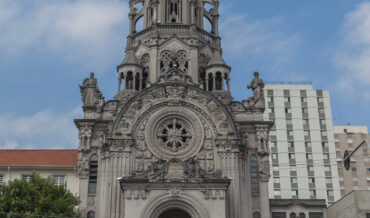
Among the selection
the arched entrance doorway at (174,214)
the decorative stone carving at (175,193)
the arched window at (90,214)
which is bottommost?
the arched entrance doorway at (174,214)

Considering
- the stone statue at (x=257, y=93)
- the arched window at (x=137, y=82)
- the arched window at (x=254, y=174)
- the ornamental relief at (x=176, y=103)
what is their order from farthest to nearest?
1. the arched window at (x=137, y=82)
2. the stone statue at (x=257, y=93)
3. the arched window at (x=254, y=174)
4. the ornamental relief at (x=176, y=103)

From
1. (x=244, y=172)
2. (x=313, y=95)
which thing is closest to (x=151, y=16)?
(x=244, y=172)

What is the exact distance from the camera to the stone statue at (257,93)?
47.2 meters

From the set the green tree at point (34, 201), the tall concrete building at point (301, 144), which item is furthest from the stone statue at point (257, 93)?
the tall concrete building at point (301, 144)

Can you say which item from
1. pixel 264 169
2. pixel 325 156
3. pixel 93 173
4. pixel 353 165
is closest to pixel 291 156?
pixel 325 156

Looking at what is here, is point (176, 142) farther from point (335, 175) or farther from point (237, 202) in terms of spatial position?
point (335, 175)

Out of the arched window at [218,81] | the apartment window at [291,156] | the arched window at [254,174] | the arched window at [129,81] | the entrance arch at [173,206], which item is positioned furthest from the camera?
the apartment window at [291,156]

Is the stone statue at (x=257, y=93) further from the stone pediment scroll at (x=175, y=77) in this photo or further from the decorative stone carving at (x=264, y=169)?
the stone pediment scroll at (x=175, y=77)

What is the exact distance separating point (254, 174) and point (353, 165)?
43314 mm

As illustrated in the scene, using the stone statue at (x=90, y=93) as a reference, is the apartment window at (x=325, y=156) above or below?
above

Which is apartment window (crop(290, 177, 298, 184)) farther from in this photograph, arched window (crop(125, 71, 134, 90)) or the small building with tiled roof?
the small building with tiled roof

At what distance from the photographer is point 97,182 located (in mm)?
43781

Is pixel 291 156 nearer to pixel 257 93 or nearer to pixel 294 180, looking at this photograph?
pixel 294 180

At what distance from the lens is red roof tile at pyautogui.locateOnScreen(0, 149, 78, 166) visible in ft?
154
